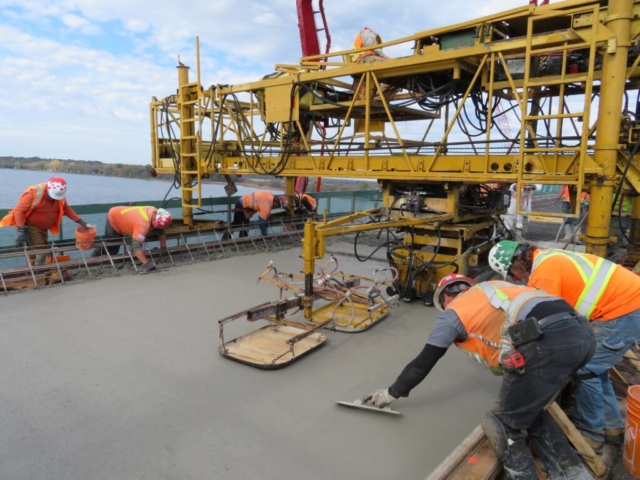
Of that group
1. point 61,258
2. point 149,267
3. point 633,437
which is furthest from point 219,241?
point 633,437

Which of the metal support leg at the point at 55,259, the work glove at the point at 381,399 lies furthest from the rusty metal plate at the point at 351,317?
the metal support leg at the point at 55,259

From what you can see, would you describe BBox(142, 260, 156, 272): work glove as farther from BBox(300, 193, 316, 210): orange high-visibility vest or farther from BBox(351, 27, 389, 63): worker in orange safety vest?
BBox(300, 193, 316, 210): orange high-visibility vest

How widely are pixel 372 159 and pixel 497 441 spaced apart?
4746mm

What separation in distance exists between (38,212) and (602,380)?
24.5ft

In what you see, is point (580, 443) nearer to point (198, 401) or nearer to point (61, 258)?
point (198, 401)

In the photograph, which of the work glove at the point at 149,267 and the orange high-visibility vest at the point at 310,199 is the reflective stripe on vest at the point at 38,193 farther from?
the orange high-visibility vest at the point at 310,199

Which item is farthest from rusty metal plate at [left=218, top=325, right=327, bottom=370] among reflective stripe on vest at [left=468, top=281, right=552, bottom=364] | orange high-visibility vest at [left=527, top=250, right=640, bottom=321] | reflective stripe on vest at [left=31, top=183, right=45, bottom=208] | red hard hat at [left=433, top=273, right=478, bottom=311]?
reflective stripe on vest at [left=31, top=183, right=45, bottom=208]

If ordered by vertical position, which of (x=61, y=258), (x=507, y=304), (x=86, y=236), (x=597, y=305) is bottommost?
(x=61, y=258)

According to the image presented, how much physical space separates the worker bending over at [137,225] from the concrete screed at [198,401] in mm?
1755

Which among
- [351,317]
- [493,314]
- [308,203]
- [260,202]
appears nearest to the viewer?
[493,314]

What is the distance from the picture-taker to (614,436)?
3.05m

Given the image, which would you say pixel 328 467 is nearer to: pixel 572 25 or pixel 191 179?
pixel 572 25

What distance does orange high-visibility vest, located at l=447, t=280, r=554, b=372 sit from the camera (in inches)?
99.5

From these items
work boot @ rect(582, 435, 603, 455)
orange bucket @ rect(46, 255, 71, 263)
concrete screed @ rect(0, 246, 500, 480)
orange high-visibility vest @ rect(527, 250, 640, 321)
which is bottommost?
work boot @ rect(582, 435, 603, 455)
